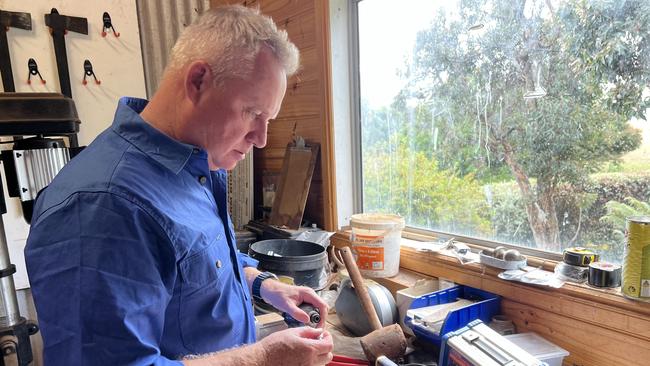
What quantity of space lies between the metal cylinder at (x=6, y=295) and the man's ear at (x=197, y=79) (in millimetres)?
812

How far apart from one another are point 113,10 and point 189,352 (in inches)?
84.5

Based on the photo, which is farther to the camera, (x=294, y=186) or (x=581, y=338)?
(x=294, y=186)

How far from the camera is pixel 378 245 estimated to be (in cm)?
149

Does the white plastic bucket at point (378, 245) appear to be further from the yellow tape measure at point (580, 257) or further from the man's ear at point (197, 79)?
the man's ear at point (197, 79)

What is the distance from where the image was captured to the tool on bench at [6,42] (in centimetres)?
189

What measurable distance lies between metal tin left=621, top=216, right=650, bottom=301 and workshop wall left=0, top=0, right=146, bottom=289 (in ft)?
7.76

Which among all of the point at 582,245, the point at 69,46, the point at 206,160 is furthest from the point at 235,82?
the point at 69,46

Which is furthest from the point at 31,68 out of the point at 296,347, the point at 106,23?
the point at 296,347

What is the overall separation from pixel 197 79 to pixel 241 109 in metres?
0.09

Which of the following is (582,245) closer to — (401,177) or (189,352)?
(401,177)

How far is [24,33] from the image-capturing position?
1.96 m

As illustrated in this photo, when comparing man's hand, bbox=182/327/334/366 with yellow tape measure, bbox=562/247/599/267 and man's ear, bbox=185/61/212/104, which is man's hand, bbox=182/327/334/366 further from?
yellow tape measure, bbox=562/247/599/267

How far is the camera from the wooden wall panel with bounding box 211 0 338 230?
1758mm

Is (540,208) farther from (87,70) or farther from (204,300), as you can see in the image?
(87,70)
